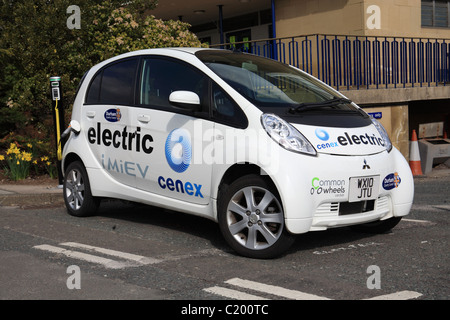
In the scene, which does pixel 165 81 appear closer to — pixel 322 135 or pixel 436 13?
pixel 322 135

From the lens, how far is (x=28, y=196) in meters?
8.36

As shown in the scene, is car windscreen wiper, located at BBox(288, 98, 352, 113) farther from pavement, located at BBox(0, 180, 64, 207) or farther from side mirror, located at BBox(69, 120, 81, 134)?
pavement, located at BBox(0, 180, 64, 207)

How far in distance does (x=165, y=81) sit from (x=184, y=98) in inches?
26.8

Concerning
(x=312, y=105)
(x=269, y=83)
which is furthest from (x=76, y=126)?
(x=312, y=105)

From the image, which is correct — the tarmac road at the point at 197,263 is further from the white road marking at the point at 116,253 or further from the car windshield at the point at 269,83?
the car windshield at the point at 269,83

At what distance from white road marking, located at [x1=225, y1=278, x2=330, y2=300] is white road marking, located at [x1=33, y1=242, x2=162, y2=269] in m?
0.90

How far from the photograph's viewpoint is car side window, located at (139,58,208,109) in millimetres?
5664

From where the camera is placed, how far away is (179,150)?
18.4ft

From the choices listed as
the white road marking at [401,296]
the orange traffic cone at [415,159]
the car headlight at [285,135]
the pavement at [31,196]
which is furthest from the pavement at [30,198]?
the orange traffic cone at [415,159]

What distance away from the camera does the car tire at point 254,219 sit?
489cm

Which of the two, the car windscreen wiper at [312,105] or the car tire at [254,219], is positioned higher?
the car windscreen wiper at [312,105]

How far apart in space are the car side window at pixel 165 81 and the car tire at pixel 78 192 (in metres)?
1.33

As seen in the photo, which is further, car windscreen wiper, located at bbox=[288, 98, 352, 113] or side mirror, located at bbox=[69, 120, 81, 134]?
side mirror, located at bbox=[69, 120, 81, 134]

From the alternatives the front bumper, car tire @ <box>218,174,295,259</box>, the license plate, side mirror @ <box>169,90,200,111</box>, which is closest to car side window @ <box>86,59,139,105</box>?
side mirror @ <box>169,90,200,111</box>
